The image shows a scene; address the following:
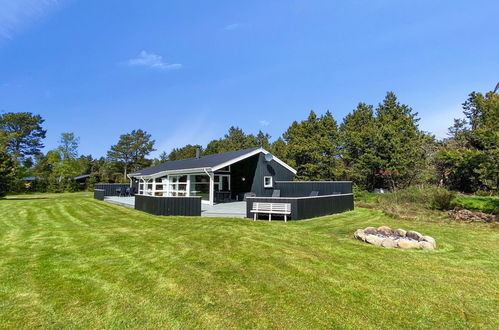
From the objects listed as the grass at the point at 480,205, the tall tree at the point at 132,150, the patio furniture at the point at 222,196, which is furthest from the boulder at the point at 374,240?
the tall tree at the point at 132,150

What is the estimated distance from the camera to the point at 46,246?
270 inches

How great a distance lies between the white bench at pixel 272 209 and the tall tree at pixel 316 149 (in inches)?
828

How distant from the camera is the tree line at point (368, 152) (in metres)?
22.7

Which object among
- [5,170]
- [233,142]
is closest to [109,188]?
[5,170]

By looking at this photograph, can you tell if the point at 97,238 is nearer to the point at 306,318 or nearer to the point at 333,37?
the point at 306,318

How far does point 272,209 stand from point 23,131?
192ft

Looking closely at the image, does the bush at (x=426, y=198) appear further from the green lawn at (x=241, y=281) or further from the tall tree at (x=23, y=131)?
the tall tree at (x=23, y=131)

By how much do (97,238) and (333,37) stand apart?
15.6 meters

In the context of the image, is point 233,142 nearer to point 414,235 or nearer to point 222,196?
point 222,196

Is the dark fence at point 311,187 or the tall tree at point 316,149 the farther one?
the tall tree at point 316,149

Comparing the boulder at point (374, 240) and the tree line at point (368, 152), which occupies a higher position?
the tree line at point (368, 152)

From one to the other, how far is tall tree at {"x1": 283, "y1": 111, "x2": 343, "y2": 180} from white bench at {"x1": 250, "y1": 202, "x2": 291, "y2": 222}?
69.0 feet

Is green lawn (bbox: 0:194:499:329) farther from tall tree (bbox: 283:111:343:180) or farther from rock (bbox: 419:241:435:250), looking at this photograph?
tall tree (bbox: 283:111:343:180)

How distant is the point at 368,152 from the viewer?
27453mm
